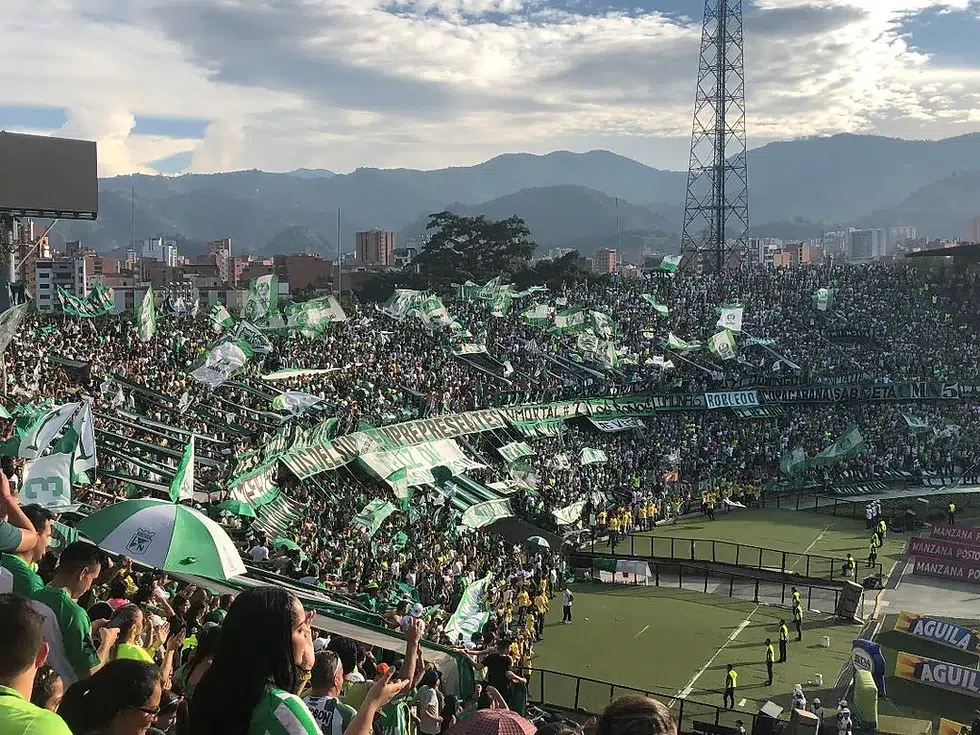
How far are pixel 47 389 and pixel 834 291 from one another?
46.4 m

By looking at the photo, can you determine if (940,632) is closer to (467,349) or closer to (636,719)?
(636,719)

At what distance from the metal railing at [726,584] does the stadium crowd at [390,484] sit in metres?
1.94

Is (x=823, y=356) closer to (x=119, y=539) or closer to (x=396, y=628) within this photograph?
(x=396, y=628)

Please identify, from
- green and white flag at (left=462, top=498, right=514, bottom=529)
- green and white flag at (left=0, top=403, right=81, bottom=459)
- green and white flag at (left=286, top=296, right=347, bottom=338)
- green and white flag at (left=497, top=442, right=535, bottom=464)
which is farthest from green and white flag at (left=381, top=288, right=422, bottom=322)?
green and white flag at (left=0, top=403, right=81, bottom=459)

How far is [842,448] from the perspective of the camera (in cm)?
3703

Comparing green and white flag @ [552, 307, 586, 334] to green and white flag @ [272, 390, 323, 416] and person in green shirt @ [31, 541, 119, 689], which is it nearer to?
green and white flag @ [272, 390, 323, 416]

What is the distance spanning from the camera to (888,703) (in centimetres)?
1873

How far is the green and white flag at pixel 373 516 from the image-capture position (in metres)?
22.2

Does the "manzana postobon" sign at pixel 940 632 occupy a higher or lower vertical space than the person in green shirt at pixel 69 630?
lower

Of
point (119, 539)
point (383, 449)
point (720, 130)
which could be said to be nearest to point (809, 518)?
point (383, 449)

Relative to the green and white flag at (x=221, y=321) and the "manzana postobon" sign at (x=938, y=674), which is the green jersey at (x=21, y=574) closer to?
the "manzana postobon" sign at (x=938, y=674)

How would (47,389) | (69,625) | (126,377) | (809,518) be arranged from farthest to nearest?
(809,518) < (126,377) < (47,389) < (69,625)

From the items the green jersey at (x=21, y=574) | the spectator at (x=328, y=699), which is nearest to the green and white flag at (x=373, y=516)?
the green jersey at (x=21, y=574)

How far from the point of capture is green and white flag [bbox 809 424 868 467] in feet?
121
